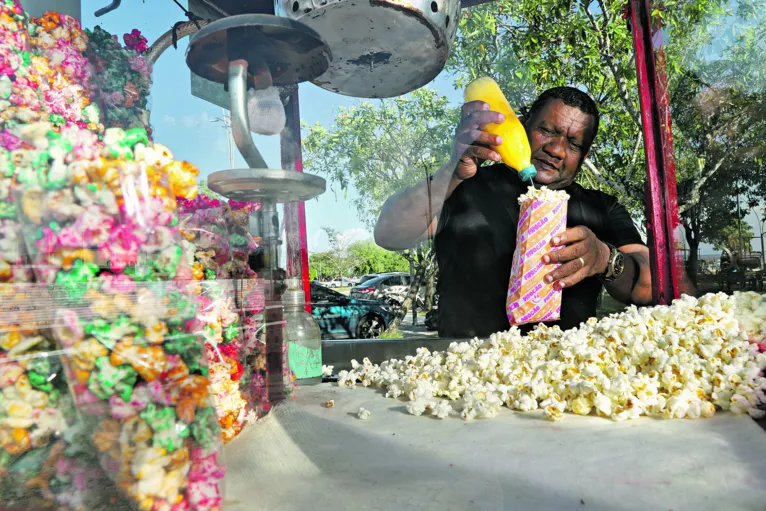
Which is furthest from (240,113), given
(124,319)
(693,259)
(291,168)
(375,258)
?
(693,259)

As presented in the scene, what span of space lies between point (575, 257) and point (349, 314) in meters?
1.43

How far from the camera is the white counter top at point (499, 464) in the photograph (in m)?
0.60

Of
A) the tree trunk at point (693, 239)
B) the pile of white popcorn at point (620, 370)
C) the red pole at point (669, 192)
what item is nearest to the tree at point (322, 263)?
the pile of white popcorn at point (620, 370)

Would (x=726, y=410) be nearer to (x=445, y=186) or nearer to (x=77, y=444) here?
(x=77, y=444)

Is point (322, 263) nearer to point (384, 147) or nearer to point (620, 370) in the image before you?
point (384, 147)

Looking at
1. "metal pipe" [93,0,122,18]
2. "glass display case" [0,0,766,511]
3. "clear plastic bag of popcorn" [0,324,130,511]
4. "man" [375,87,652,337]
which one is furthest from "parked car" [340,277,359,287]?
"clear plastic bag of popcorn" [0,324,130,511]

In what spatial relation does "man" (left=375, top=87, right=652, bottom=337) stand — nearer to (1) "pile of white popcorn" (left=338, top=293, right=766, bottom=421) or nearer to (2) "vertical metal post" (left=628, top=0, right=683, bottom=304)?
(2) "vertical metal post" (left=628, top=0, right=683, bottom=304)

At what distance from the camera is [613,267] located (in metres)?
2.02

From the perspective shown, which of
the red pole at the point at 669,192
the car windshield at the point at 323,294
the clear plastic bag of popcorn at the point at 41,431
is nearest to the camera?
the clear plastic bag of popcorn at the point at 41,431

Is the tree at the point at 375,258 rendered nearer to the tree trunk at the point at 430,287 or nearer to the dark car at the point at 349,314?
the tree trunk at the point at 430,287

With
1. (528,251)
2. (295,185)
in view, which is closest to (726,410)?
(528,251)

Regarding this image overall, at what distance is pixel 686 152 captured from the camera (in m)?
3.36

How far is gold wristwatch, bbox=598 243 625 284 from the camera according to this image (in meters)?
2.00

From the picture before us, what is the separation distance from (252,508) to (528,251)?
1.02 m
